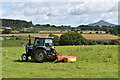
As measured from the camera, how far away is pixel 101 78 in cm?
934

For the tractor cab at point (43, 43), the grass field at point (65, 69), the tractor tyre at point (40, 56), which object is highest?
the tractor cab at point (43, 43)

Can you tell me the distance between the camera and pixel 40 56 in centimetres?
1593

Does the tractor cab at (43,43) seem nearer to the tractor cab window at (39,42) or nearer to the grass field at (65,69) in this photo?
the tractor cab window at (39,42)

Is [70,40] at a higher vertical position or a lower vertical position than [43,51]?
Answer: higher

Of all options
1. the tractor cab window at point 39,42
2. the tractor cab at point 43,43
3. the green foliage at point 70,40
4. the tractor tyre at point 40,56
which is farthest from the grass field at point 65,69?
the green foliage at point 70,40

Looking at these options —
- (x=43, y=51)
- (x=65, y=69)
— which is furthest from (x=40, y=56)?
(x=65, y=69)

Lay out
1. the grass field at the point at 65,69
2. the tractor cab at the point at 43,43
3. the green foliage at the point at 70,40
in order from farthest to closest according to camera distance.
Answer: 1. the green foliage at the point at 70,40
2. the tractor cab at the point at 43,43
3. the grass field at the point at 65,69

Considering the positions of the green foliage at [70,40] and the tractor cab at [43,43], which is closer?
the tractor cab at [43,43]

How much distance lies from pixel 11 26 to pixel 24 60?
81280 millimetres

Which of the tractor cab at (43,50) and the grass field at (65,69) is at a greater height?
the tractor cab at (43,50)

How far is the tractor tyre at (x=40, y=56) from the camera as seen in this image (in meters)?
15.8

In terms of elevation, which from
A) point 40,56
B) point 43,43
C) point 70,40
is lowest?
point 40,56

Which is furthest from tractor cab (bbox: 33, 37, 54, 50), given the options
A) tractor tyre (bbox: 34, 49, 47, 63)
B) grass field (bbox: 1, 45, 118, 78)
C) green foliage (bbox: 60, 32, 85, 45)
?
green foliage (bbox: 60, 32, 85, 45)

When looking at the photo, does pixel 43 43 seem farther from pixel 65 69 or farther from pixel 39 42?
pixel 65 69
